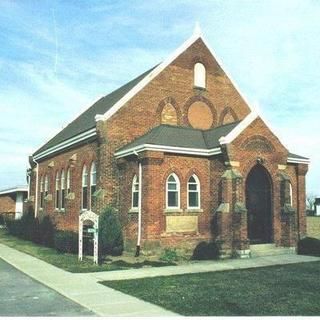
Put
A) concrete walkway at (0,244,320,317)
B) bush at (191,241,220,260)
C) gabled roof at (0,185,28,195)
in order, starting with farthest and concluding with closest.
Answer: gabled roof at (0,185,28,195), bush at (191,241,220,260), concrete walkway at (0,244,320,317)

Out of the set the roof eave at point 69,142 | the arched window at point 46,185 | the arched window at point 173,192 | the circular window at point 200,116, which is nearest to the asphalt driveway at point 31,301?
the arched window at point 173,192

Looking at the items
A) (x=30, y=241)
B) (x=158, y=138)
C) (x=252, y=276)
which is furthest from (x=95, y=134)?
(x=252, y=276)

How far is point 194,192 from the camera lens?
22375mm

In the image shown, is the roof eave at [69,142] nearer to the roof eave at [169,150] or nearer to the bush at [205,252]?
the roof eave at [169,150]

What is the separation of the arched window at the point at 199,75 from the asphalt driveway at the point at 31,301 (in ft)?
52.1

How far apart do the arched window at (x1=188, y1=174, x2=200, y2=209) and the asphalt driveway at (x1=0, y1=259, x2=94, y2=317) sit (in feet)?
31.4

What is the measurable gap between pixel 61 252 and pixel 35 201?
15.7 m

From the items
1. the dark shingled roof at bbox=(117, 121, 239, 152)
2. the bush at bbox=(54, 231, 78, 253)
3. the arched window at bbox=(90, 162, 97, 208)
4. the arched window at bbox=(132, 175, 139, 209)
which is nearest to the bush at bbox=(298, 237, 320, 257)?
the dark shingled roof at bbox=(117, 121, 239, 152)

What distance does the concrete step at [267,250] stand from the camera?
21391mm

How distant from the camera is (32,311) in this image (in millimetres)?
9766

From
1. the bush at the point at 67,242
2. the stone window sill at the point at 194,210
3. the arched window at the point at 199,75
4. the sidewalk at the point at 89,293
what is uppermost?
the arched window at the point at 199,75

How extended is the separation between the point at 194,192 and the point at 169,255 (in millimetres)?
3600

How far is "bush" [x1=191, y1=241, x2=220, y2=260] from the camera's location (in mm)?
20641

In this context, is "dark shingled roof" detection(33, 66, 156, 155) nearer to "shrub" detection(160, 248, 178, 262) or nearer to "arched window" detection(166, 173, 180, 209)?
"arched window" detection(166, 173, 180, 209)
